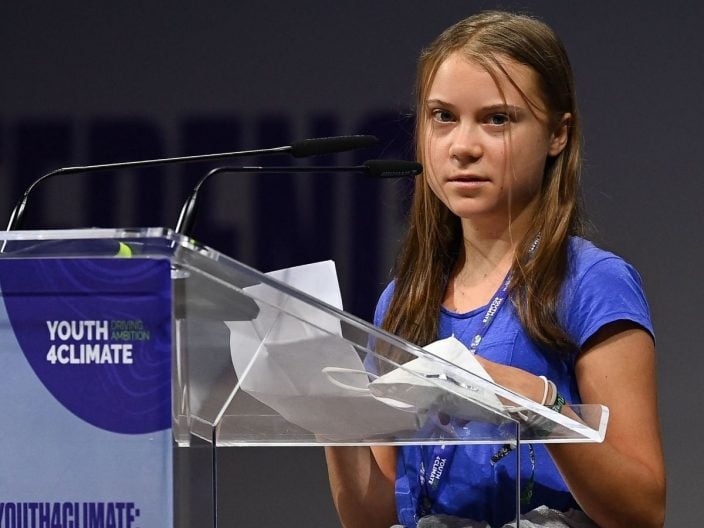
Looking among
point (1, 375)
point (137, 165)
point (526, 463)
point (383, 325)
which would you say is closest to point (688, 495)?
point (383, 325)

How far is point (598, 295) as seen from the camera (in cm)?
155

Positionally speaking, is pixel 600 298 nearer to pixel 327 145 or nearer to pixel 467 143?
pixel 467 143

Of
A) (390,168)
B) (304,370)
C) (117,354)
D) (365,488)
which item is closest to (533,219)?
(390,168)

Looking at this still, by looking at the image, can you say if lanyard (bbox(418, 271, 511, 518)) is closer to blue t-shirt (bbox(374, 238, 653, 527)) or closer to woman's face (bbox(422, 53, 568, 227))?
blue t-shirt (bbox(374, 238, 653, 527))

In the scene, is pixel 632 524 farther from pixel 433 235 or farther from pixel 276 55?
pixel 276 55

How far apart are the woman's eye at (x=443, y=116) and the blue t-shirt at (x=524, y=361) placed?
0.24 metres

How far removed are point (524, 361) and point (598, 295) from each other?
0.43ft

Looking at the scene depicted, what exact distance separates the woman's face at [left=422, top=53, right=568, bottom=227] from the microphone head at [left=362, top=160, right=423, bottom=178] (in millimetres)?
188

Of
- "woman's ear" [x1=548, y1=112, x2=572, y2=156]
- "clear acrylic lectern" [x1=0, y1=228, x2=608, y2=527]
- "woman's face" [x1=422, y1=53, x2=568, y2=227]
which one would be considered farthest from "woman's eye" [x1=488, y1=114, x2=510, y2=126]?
"clear acrylic lectern" [x1=0, y1=228, x2=608, y2=527]

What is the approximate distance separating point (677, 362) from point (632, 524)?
1963 mm

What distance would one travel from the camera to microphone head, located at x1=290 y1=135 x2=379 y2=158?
1450 mm

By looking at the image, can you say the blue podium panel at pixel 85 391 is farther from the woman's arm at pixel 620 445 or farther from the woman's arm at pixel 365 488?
the woman's arm at pixel 620 445

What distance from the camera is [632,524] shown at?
143 centimetres

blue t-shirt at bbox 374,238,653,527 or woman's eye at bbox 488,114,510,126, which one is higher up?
woman's eye at bbox 488,114,510,126
